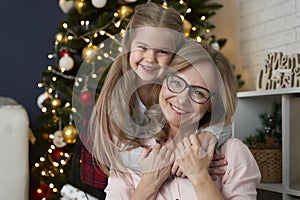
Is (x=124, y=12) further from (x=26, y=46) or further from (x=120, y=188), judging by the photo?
(x=120, y=188)

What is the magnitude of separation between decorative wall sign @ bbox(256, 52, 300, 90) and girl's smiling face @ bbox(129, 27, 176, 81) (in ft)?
3.64

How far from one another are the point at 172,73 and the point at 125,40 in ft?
0.46

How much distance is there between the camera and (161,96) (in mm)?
1390

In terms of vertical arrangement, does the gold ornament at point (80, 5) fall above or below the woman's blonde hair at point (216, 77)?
above

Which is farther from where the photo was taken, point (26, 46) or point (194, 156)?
point (26, 46)

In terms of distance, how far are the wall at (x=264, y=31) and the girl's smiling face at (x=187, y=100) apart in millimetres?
1570

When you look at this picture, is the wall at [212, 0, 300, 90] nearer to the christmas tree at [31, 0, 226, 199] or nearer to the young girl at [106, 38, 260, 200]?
the christmas tree at [31, 0, 226, 199]

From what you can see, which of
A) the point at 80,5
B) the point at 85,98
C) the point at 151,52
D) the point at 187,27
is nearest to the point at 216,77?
the point at 151,52

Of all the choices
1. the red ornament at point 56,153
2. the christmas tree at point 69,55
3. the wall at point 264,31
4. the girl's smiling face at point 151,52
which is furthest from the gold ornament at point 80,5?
the girl's smiling face at point 151,52

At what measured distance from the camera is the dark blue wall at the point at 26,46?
3.51 meters

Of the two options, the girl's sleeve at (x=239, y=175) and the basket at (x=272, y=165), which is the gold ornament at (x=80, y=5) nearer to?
the basket at (x=272, y=165)

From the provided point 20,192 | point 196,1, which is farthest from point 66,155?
point 196,1

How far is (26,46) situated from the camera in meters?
3.55

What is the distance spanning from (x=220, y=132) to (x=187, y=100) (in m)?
0.16
